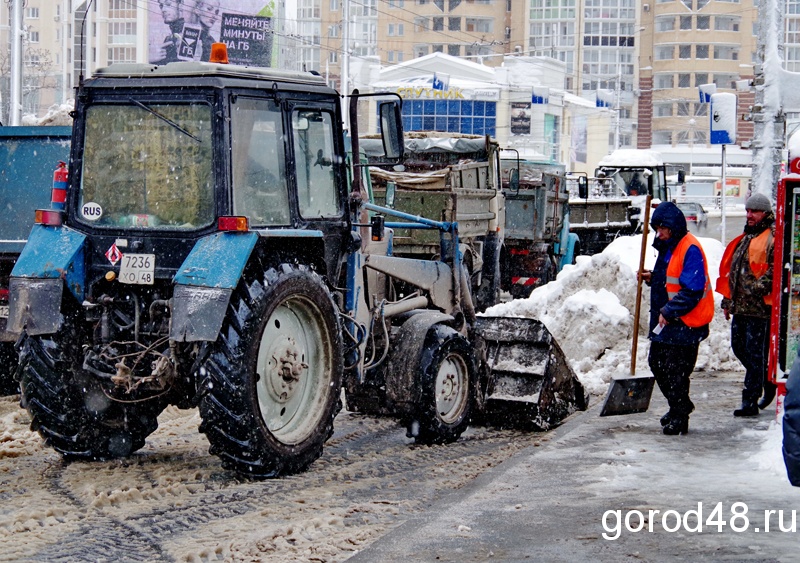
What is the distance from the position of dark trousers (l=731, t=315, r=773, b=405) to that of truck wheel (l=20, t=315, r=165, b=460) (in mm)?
4677

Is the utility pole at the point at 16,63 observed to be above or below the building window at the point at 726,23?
below

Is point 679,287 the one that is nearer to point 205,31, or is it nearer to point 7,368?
point 7,368

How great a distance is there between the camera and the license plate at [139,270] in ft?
24.9

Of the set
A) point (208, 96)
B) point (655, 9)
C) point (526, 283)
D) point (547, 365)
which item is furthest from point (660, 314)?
point (655, 9)

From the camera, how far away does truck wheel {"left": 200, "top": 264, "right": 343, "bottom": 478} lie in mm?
7270

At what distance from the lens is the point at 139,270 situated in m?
7.61

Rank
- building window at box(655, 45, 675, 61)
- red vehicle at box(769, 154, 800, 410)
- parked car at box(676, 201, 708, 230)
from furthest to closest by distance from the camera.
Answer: building window at box(655, 45, 675, 61), parked car at box(676, 201, 708, 230), red vehicle at box(769, 154, 800, 410)

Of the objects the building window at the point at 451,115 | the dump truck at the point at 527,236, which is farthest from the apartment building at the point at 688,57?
the dump truck at the point at 527,236

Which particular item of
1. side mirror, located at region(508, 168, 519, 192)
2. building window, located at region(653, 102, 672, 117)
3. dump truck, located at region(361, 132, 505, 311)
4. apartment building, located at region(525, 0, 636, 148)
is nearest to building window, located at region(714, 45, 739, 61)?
building window, located at region(653, 102, 672, 117)

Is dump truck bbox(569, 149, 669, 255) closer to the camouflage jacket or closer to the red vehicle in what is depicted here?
the camouflage jacket

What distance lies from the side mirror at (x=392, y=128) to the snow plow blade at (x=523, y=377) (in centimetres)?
264

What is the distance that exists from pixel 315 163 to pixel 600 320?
555 centimetres

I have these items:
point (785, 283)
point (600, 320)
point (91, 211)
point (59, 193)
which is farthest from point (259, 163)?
point (600, 320)

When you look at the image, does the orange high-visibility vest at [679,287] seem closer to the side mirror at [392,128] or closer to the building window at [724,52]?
the side mirror at [392,128]
